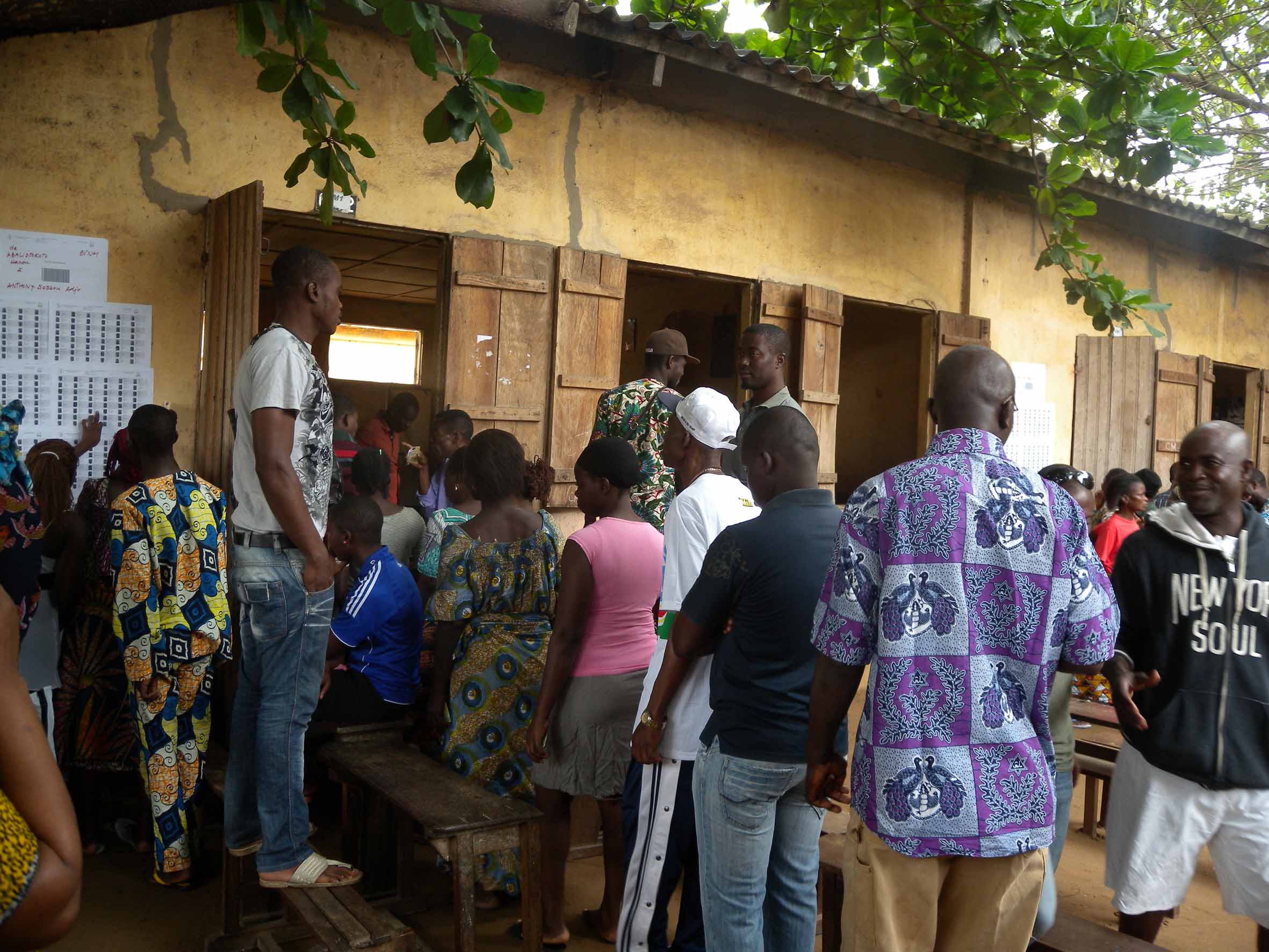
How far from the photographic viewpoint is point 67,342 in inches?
175

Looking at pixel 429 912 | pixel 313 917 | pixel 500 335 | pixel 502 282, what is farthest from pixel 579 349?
pixel 313 917

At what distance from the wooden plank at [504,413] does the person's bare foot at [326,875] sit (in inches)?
108

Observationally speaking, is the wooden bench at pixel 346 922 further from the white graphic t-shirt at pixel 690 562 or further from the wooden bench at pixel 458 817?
the white graphic t-shirt at pixel 690 562

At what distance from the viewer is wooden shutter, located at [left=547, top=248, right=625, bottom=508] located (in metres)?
5.74

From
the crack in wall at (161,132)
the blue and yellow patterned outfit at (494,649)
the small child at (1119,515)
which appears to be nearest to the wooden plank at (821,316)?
the small child at (1119,515)

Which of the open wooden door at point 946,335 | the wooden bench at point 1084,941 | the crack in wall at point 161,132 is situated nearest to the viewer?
the wooden bench at point 1084,941

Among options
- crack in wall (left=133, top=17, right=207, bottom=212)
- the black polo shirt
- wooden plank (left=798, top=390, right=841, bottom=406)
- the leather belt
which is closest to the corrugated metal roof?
wooden plank (left=798, top=390, right=841, bottom=406)

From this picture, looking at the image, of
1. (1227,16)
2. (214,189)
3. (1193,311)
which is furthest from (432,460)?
(1227,16)

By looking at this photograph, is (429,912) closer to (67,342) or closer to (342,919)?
(342,919)

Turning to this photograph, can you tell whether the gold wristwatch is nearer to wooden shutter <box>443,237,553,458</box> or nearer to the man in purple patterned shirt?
the man in purple patterned shirt

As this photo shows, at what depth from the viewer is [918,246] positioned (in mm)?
7449

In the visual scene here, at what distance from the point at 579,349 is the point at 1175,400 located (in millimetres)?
6116

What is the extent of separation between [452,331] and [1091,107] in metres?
4.13

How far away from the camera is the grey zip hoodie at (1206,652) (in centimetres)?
289
